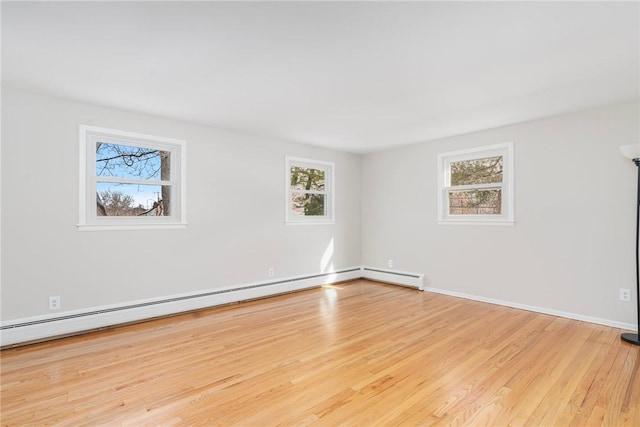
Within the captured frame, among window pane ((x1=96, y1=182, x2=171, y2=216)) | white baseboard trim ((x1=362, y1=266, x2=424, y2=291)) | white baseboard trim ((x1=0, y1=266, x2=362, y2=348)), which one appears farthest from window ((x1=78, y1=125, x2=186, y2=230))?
white baseboard trim ((x1=362, y1=266, x2=424, y2=291))

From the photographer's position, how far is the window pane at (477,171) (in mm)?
4367

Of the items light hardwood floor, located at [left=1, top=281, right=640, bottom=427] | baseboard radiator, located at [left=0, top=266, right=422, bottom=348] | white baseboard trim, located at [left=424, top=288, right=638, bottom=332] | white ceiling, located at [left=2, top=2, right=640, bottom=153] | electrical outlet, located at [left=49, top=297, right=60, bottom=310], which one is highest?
white ceiling, located at [left=2, top=2, right=640, bottom=153]

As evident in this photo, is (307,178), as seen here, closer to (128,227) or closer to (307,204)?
(307,204)

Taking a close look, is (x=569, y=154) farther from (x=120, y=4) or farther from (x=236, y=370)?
(x=120, y=4)

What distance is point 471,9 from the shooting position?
71.4 inches

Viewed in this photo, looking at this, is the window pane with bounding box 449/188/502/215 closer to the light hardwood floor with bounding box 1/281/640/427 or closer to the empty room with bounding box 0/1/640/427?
the empty room with bounding box 0/1/640/427

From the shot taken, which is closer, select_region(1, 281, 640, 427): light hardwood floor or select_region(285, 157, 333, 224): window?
select_region(1, 281, 640, 427): light hardwood floor

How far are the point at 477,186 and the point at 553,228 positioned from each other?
1086mm

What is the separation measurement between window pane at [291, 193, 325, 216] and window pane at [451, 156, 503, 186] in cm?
218

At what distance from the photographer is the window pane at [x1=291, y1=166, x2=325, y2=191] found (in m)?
5.25

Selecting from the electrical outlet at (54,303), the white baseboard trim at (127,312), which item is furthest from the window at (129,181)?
the white baseboard trim at (127,312)

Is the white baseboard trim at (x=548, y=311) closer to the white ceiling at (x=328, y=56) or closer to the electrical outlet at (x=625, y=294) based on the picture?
the electrical outlet at (x=625, y=294)

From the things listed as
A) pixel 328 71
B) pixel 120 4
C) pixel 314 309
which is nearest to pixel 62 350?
pixel 314 309

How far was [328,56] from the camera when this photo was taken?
7.73 feet
